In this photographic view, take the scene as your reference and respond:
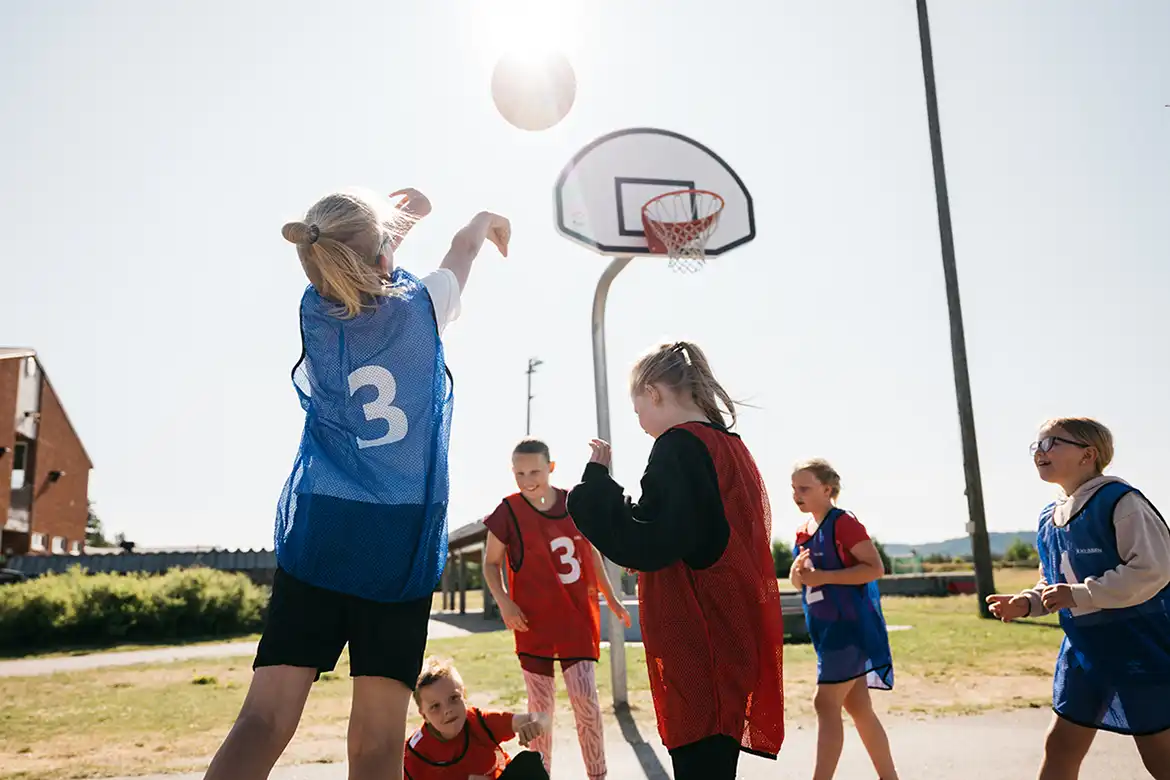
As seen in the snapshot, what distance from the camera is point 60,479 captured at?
36781 millimetres

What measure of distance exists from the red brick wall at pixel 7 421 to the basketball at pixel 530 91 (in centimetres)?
3094

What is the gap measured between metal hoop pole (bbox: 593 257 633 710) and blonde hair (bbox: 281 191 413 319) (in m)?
4.95

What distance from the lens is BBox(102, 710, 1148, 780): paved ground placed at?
4871 mm

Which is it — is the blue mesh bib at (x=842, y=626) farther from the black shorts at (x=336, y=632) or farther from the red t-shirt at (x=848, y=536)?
the black shorts at (x=336, y=632)

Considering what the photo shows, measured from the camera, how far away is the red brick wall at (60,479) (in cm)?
3441

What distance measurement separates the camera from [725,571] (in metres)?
2.72

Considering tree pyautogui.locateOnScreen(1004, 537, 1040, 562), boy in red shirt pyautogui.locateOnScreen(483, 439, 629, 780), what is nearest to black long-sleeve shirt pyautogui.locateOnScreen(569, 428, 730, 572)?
boy in red shirt pyautogui.locateOnScreen(483, 439, 629, 780)

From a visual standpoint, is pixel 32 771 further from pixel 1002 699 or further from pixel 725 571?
pixel 1002 699

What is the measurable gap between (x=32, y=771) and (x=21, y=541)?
33.0 m

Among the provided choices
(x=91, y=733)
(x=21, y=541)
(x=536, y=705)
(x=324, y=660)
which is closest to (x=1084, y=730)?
(x=536, y=705)

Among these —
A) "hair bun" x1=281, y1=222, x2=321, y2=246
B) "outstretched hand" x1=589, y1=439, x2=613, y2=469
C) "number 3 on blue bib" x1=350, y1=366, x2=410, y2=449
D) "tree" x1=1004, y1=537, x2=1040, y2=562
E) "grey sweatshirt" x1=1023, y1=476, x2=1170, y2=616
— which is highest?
"hair bun" x1=281, y1=222, x2=321, y2=246

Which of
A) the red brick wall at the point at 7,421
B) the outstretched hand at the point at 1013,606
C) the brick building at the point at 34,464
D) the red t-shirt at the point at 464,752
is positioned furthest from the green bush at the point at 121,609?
the outstretched hand at the point at 1013,606

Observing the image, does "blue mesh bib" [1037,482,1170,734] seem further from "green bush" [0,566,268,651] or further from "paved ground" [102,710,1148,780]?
"green bush" [0,566,268,651]

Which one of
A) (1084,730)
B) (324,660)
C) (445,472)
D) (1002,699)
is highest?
(445,472)
